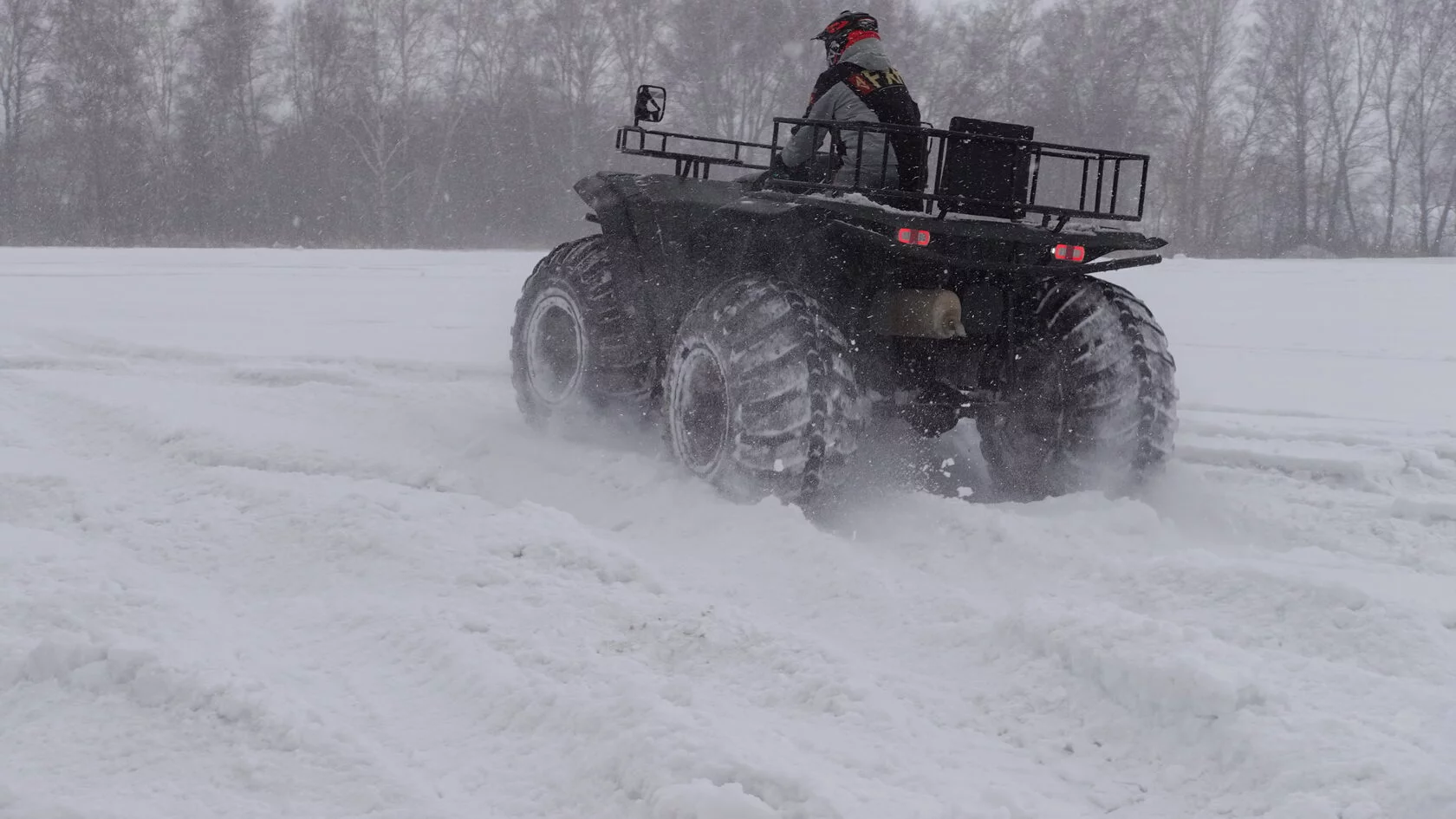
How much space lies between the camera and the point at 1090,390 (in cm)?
471

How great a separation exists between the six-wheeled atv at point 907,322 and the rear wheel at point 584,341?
0.27m

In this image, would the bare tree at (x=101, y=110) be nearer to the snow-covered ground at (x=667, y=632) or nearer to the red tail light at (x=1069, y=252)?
the snow-covered ground at (x=667, y=632)

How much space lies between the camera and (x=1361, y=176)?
37.2 metres

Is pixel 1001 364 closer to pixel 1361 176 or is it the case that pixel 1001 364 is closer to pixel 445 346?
pixel 445 346

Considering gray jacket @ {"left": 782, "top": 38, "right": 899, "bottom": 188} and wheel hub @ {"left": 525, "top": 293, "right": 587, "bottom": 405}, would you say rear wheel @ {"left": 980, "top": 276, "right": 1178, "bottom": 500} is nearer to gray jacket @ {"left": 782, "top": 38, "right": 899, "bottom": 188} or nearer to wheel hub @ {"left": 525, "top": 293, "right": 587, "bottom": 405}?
gray jacket @ {"left": 782, "top": 38, "right": 899, "bottom": 188}

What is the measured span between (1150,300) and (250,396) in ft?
38.5

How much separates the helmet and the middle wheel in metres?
1.05

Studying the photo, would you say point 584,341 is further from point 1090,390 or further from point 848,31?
point 1090,390

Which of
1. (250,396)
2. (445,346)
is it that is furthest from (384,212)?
(250,396)

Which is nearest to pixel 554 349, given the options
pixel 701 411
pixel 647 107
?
pixel 647 107

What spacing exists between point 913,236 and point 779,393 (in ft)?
2.27

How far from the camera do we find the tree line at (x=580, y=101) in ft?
113

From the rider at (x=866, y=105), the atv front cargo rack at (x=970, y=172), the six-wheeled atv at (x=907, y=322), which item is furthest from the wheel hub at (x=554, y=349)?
the rider at (x=866, y=105)

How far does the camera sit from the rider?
15.6 feet
